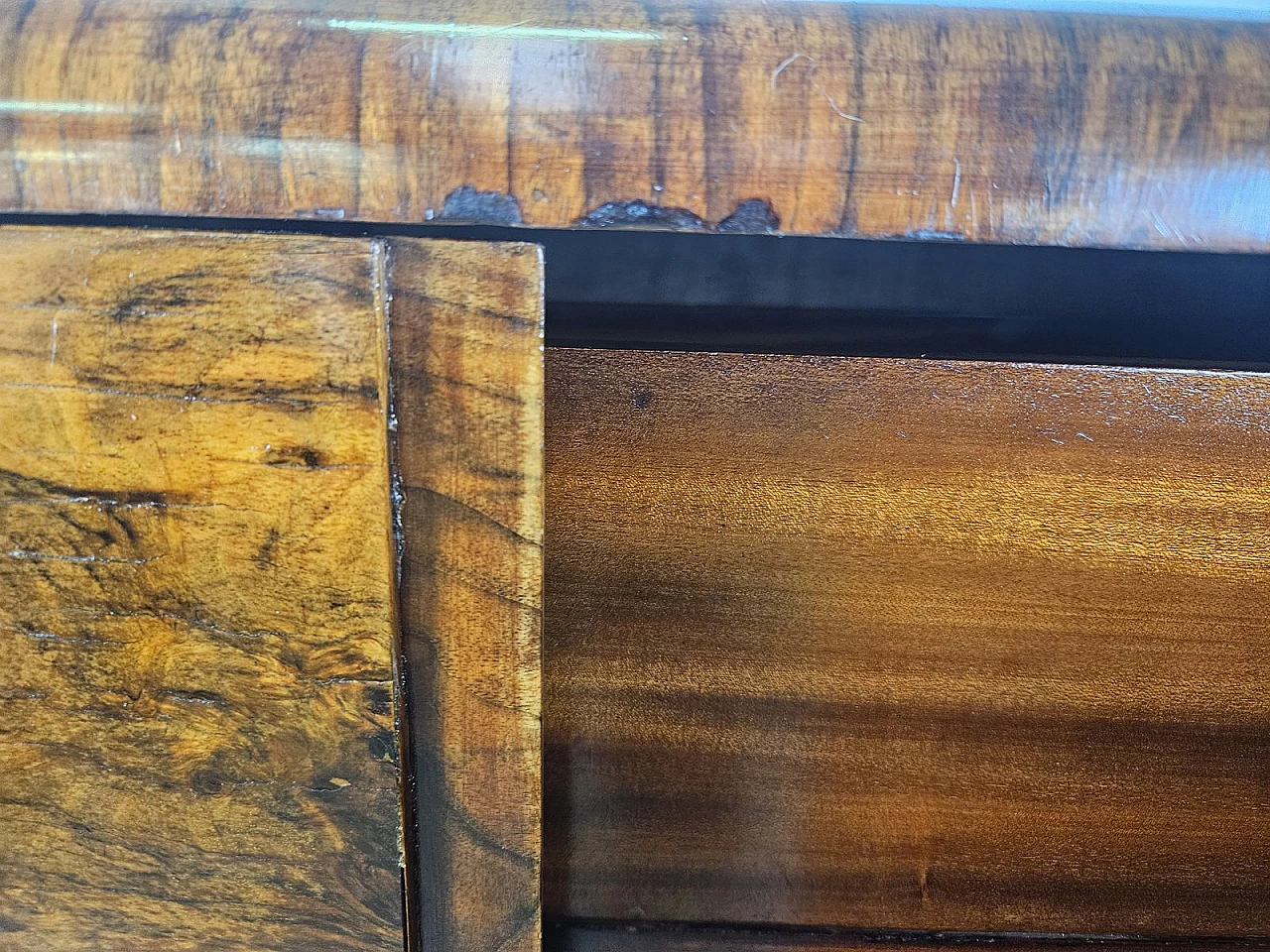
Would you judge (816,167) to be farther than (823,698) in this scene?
No

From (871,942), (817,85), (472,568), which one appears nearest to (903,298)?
(817,85)

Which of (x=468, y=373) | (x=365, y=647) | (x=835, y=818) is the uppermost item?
(x=468, y=373)

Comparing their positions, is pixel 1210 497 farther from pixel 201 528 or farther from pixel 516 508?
pixel 201 528

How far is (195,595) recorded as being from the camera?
31cm

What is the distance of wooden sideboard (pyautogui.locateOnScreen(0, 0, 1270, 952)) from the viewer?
0.28 metres

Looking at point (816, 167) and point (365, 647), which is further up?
point (816, 167)

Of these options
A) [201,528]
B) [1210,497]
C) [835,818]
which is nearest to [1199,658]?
[1210,497]

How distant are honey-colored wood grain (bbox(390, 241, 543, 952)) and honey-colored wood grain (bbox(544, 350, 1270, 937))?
2.1 inches

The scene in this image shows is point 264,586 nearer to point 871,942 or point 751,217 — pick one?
point 751,217

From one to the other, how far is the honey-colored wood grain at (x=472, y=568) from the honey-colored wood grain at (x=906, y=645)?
0.17 ft

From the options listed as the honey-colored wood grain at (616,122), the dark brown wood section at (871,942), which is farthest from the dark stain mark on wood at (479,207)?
the dark brown wood section at (871,942)

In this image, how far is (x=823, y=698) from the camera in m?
0.39

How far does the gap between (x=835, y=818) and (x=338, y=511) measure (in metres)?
0.28

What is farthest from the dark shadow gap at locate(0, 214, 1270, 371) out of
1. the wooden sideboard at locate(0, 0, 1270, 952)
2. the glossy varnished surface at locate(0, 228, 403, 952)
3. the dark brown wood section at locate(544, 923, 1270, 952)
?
the dark brown wood section at locate(544, 923, 1270, 952)
